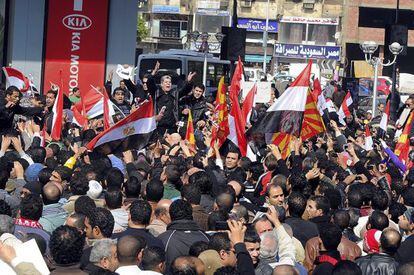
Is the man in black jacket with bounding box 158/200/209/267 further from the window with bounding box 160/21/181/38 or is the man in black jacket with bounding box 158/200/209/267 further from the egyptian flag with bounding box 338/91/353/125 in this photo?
the window with bounding box 160/21/181/38

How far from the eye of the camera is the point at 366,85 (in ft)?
130

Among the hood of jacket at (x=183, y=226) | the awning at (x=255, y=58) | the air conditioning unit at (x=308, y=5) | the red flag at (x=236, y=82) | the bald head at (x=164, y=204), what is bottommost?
the awning at (x=255, y=58)

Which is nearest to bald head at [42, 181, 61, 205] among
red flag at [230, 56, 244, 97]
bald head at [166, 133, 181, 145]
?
bald head at [166, 133, 181, 145]

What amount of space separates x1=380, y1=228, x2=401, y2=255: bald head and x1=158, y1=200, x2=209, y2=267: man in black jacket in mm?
1311

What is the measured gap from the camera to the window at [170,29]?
222 ft

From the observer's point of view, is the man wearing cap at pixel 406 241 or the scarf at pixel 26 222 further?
the man wearing cap at pixel 406 241

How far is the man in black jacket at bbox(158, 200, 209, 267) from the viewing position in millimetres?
8734

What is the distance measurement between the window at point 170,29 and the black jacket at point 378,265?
195 ft

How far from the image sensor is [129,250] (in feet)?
24.7

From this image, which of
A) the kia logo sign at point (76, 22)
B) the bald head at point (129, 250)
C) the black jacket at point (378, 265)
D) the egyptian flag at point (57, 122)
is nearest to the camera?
the bald head at point (129, 250)

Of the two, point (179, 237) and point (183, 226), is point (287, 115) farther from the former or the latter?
point (179, 237)

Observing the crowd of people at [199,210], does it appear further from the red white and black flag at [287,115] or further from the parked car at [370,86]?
the parked car at [370,86]

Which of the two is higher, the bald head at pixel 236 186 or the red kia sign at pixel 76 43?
the red kia sign at pixel 76 43

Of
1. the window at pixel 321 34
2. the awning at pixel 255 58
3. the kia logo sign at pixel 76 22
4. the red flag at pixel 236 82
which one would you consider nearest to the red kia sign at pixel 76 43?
the kia logo sign at pixel 76 22
